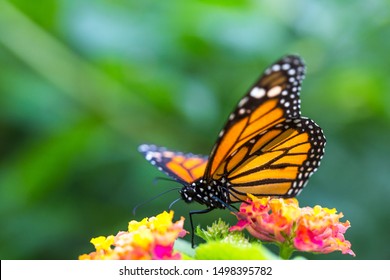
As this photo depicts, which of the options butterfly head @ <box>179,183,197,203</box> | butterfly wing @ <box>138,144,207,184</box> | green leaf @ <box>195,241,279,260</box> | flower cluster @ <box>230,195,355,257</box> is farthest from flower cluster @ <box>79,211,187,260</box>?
butterfly wing @ <box>138,144,207,184</box>

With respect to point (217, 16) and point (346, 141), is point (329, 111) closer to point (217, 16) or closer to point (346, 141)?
point (346, 141)

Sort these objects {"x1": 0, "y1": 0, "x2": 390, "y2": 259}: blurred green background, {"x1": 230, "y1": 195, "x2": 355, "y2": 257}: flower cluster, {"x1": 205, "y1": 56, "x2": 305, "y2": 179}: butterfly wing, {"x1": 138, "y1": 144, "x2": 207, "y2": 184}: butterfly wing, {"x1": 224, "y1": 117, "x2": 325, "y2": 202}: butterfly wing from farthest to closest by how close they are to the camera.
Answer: {"x1": 0, "y1": 0, "x2": 390, "y2": 259}: blurred green background → {"x1": 138, "y1": 144, "x2": 207, "y2": 184}: butterfly wing → {"x1": 224, "y1": 117, "x2": 325, "y2": 202}: butterfly wing → {"x1": 205, "y1": 56, "x2": 305, "y2": 179}: butterfly wing → {"x1": 230, "y1": 195, "x2": 355, "y2": 257}: flower cluster

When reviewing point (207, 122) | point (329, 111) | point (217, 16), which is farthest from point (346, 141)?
point (217, 16)

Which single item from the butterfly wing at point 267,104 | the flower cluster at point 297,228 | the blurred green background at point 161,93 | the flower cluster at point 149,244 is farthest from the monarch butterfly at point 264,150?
the blurred green background at point 161,93

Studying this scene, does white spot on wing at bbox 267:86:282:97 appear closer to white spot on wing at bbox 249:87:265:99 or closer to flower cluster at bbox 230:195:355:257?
white spot on wing at bbox 249:87:265:99

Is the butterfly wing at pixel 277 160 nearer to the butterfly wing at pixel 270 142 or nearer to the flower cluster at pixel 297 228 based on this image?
the butterfly wing at pixel 270 142
